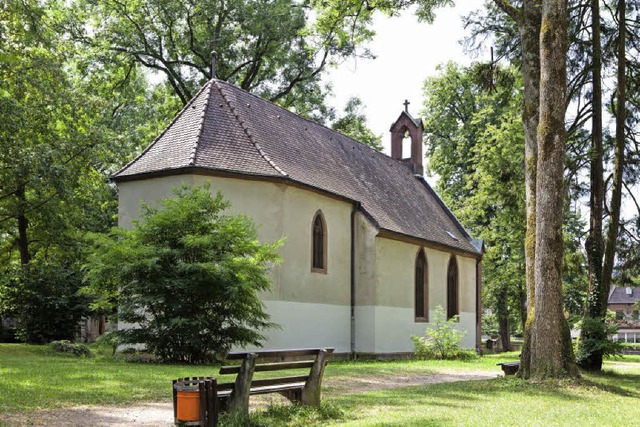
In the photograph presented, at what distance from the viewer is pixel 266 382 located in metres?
9.88

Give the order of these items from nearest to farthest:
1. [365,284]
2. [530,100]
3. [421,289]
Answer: [530,100], [365,284], [421,289]

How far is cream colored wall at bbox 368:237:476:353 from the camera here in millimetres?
25922

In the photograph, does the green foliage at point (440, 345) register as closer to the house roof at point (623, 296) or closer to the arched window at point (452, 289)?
the arched window at point (452, 289)

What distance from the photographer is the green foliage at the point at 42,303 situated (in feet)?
92.2

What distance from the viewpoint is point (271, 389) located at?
973cm

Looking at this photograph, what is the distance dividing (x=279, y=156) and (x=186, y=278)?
7.64 metres

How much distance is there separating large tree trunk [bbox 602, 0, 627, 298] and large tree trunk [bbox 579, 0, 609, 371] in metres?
0.26

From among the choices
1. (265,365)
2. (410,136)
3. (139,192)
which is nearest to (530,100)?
(265,365)

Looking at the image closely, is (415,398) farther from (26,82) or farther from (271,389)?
(26,82)

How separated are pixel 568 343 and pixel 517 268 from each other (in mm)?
24014

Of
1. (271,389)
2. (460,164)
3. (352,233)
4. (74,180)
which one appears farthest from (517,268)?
(271,389)

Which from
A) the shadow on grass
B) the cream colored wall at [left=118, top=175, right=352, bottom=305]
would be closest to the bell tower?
the cream colored wall at [left=118, top=175, right=352, bottom=305]

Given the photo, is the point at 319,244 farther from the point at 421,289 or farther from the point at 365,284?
the point at 421,289

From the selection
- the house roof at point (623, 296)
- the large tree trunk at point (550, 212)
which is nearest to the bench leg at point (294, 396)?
the large tree trunk at point (550, 212)
